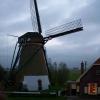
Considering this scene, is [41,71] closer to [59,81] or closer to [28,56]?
[28,56]

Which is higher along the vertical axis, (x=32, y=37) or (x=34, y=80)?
(x=32, y=37)

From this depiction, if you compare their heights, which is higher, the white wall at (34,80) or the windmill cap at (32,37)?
the windmill cap at (32,37)

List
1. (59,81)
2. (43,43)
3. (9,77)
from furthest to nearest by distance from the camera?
(59,81) → (9,77) → (43,43)

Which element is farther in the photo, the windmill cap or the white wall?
the white wall

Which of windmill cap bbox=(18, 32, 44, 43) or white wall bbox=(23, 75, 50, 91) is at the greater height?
windmill cap bbox=(18, 32, 44, 43)

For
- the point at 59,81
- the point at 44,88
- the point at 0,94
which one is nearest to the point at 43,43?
the point at 44,88

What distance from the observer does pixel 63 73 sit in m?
85.9

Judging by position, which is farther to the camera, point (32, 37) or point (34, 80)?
point (34, 80)

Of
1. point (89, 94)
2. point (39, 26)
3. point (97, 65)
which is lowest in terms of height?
point (89, 94)

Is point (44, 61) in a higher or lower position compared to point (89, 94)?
higher

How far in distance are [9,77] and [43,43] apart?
7717 millimetres

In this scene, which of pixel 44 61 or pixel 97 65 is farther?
pixel 97 65

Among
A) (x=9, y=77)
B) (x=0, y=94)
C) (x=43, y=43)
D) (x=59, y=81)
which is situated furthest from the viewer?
(x=59, y=81)

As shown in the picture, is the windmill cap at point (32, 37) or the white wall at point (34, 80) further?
the white wall at point (34, 80)
